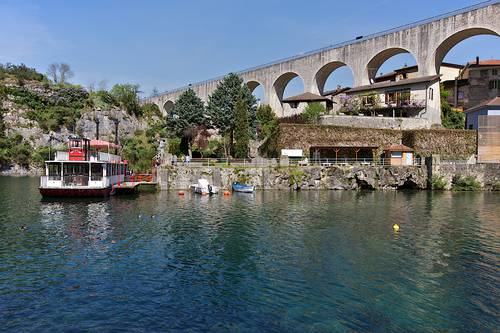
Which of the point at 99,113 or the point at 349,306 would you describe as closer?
the point at 349,306

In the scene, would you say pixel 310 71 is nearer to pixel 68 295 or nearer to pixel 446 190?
pixel 446 190

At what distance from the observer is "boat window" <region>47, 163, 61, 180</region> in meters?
38.1

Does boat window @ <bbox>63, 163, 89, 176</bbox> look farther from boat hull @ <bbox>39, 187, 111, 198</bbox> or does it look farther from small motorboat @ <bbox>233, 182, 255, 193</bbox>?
small motorboat @ <bbox>233, 182, 255, 193</bbox>

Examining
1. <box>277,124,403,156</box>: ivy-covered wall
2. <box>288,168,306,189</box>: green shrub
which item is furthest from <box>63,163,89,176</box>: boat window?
<box>277,124,403,156</box>: ivy-covered wall

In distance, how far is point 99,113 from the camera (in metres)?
89.9

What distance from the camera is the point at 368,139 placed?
57.2 m

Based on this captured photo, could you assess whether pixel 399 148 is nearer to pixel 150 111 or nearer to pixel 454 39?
pixel 454 39

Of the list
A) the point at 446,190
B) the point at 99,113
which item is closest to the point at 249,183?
the point at 446,190

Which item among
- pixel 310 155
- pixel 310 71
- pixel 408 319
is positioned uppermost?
pixel 310 71

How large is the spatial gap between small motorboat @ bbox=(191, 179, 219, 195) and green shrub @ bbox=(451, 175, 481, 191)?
103 ft

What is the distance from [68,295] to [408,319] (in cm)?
1171

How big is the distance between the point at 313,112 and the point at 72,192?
38.9 metres

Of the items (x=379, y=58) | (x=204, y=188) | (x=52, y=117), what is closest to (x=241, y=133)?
(x=204, y=188)

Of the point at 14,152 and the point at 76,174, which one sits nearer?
the point at 76,174
